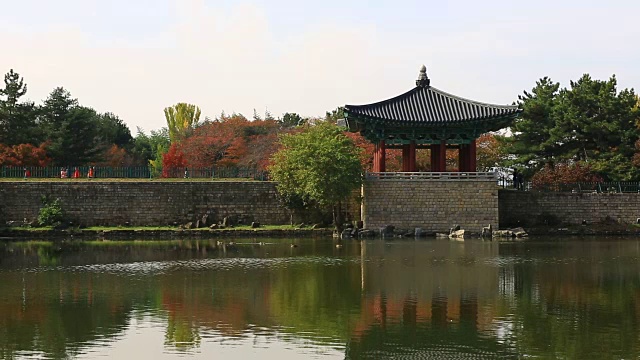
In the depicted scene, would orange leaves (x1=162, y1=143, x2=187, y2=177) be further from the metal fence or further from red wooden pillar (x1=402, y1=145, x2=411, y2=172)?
red wooden pillar (x1=402, y1=145, x2=411, y2=172)

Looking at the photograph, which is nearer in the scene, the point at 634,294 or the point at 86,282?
the point at 634,294

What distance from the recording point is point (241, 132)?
65.6 metres

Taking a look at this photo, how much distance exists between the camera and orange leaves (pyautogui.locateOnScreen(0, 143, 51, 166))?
50.6 meters

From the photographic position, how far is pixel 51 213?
4503 cm

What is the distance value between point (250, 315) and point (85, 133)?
137ft

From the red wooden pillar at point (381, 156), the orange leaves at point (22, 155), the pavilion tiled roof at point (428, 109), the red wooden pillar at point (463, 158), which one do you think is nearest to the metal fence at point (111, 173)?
the orange leaves at point (22, 155)

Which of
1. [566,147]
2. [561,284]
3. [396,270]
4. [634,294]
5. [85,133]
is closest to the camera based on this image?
[634,294]

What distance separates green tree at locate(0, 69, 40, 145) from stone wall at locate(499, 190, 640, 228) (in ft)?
93.8

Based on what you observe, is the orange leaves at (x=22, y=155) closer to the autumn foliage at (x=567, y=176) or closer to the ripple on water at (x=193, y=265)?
the ripple on water at (x=193, y=265)

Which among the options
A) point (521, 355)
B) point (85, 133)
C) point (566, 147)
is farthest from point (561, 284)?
point (85, 133)

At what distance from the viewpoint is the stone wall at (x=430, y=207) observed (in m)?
43.1

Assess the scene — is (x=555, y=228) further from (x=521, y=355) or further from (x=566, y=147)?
(x=521, y=355)

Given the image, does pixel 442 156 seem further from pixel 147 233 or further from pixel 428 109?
pixel 147 233

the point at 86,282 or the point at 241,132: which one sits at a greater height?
the point at 241,132
